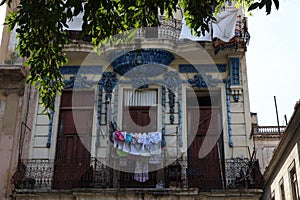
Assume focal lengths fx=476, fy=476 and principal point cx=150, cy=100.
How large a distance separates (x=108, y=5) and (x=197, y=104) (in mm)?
7985

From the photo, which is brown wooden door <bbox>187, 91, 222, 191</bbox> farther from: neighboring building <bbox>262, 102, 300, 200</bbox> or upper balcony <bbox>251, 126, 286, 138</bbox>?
upper balcony <bbox>251, 126, 286, 138</bbox>

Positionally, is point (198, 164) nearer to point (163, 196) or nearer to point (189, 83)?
point (163, 196)

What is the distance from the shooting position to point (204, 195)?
44.5 feet

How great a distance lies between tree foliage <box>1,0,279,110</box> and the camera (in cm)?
866

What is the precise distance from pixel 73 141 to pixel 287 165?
6.73 m

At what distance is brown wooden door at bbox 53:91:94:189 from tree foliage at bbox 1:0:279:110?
169 inches

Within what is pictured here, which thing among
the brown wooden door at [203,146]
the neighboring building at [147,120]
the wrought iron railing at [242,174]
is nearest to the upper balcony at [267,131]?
the brown wooden door at [203,146]

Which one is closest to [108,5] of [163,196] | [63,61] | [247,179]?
[63,61]

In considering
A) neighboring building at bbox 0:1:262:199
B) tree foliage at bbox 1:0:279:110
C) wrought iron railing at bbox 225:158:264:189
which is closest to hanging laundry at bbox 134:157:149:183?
neighboring building at bbox 0:1:262:199

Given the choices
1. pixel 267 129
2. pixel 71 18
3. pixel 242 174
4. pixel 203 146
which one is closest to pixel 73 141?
pixel 203 146

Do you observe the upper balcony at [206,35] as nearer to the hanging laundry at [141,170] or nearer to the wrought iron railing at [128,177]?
the wrought iron railing at [128,177]

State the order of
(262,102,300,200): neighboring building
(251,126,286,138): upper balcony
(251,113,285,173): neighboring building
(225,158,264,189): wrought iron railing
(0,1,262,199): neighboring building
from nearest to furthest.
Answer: (262,102,300,200): neighboring building, (225,158,264,189): wrought iron railing, (0,1,262,199): neighboring building, (251,113,285,173): neighboring building, (251,126,286,138): upper balcony

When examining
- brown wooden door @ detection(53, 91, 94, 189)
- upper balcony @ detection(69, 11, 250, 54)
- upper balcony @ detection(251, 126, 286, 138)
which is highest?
upper balcony @ detection(69, 11, 250, 54)

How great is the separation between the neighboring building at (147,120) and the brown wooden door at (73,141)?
3 cm
